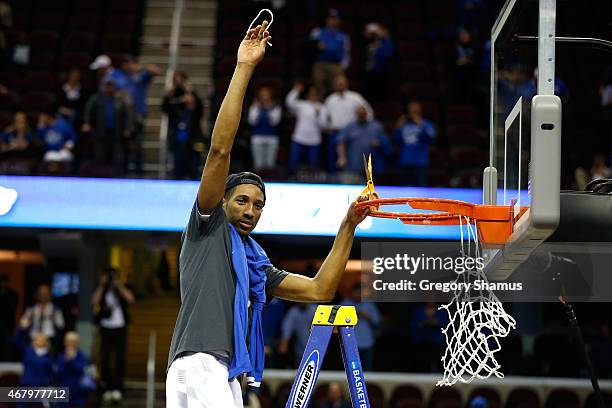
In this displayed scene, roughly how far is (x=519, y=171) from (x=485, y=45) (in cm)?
1198

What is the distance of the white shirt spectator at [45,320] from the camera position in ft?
50.8

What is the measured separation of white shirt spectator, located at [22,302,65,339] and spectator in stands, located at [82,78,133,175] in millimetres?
2109

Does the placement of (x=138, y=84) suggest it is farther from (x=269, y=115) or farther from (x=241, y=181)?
(x=241, y=181)

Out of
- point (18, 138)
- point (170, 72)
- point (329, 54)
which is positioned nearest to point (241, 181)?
point (18, 138)

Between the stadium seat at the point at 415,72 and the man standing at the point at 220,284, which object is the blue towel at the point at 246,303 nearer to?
the man standing at the point at 220,284

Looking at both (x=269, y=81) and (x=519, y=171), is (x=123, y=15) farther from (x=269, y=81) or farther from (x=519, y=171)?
(x=519, y=171)

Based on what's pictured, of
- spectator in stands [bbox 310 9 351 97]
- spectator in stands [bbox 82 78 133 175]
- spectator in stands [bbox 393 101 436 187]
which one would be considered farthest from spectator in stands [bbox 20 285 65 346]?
spectator in stands [bbox 310 9 351 97]

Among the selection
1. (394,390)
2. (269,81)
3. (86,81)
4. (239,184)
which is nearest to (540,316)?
(394,390)

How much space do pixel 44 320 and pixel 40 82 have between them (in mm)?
4857

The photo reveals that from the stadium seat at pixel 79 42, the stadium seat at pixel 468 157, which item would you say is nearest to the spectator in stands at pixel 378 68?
the stadium seat at pixel 468 157

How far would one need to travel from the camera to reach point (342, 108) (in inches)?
663

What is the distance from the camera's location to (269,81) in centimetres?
1867

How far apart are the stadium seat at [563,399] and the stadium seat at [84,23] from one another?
34.4 ft

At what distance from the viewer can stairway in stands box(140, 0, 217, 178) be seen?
19.9m
